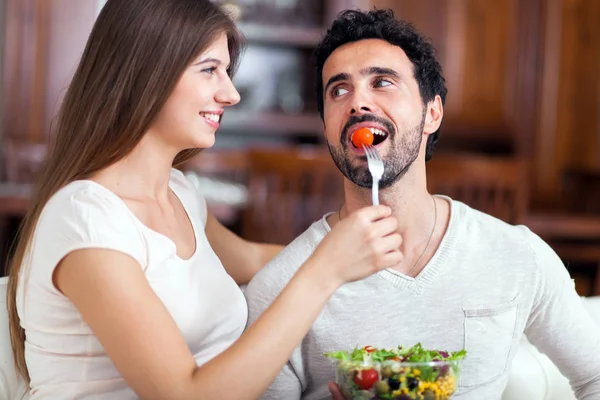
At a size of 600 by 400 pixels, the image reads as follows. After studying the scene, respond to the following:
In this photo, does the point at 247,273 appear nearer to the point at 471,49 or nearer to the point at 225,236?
the point at 225,236

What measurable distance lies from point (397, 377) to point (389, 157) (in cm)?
52

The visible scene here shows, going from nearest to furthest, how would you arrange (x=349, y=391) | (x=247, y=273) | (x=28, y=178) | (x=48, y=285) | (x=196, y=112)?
(x=349, y=391)
(x=48, y=285)
(x=196, y=112)
(x=247, y=273)
(x=28, y=178)

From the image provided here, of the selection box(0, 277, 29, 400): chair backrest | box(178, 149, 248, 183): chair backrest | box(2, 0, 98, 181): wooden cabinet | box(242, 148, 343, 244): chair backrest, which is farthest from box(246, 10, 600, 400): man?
box(2, 0, 98, 181): wooden cabinet

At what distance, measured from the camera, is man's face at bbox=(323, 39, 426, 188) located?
1569 millimetres

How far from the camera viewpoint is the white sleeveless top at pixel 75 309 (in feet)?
4.38

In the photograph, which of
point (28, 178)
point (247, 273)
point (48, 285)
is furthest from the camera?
point (28, 178)

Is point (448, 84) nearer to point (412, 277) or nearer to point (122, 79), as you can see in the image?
point (412, 277)

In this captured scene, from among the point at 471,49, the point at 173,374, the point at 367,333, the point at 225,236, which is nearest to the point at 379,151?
the point at 367,333

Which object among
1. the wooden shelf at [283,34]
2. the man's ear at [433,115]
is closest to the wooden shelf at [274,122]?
the wooden shelf at [283,34]

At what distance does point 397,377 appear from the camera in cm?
118

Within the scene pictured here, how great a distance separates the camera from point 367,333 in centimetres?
156

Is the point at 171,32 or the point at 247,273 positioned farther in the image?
the point at 247,273

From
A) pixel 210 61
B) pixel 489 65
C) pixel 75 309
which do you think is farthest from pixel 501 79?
pixel 75 309

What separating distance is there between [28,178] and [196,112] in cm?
298
